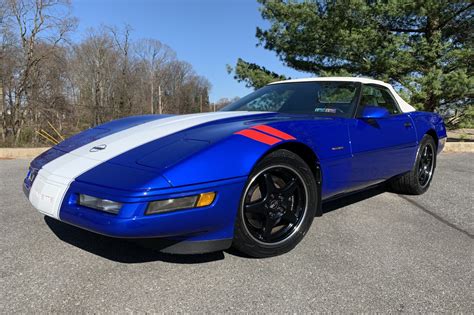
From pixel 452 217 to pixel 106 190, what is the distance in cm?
308

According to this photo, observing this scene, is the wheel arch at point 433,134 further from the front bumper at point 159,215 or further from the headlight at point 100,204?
the headlight at point 100,204

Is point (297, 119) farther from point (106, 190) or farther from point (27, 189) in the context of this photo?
point (27, 189)

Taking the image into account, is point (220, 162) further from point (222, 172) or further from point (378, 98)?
point (378, 98)

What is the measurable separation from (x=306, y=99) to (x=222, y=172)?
161cm

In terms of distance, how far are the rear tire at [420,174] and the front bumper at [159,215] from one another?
8.72 ft

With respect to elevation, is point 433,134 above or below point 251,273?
above

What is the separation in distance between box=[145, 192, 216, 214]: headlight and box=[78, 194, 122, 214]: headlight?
0.16 m

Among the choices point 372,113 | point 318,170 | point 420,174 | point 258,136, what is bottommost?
point 420,174

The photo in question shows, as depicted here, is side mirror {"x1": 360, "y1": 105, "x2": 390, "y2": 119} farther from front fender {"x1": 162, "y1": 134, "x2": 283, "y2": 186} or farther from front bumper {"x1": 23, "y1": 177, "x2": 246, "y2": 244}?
front bumper {"x1": 23, "y1": 177, "x2": 246, "y2": 244}

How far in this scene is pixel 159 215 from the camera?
1860 mm

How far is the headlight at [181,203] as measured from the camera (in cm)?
186

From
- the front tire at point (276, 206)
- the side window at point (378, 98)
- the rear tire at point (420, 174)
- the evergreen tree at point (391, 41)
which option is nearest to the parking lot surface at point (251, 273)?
the front tire at point (276, 206)

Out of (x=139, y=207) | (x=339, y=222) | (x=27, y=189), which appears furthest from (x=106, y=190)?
(x=339, y=222)

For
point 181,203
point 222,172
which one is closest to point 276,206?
point 222,172
